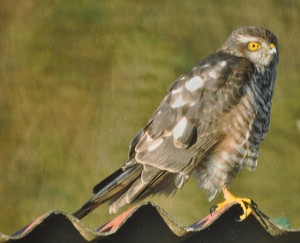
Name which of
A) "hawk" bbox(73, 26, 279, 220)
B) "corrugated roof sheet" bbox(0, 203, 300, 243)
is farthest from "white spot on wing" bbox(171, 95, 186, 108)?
"corrugated roof sheet" bbox(0, 203, 300, 243)

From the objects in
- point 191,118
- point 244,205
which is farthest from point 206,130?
point 244,205

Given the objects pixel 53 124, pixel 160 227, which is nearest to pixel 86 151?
pixel 53 124

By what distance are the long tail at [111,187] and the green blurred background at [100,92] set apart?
6.20 ft

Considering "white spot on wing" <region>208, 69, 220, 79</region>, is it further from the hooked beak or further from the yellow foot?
the yellow foot

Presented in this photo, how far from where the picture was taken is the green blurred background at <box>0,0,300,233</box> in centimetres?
614

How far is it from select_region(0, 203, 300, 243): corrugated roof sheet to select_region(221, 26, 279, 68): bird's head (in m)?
1.48

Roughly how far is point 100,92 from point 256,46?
1.87 metres

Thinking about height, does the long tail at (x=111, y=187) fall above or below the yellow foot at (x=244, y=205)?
above

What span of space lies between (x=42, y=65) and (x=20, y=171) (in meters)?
0.75

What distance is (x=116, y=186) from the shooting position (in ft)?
13.1

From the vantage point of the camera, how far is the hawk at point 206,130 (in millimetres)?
4258

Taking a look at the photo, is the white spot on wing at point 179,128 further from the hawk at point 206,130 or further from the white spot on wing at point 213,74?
the white spot on wing at point 213,74

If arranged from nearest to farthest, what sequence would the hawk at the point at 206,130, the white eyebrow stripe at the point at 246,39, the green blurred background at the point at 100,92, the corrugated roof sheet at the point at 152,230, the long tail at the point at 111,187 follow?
the corrugated roof sheet at the point at 152,230, the long tail at the point at 111,187, the hawk at the point at 206,130, the white eyebrow stripe at the point at 246,39, the green blurred background at the point at 100,92

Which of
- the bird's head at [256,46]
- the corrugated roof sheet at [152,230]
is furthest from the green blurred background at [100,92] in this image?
the corrugated roof sheet at [152,230]
